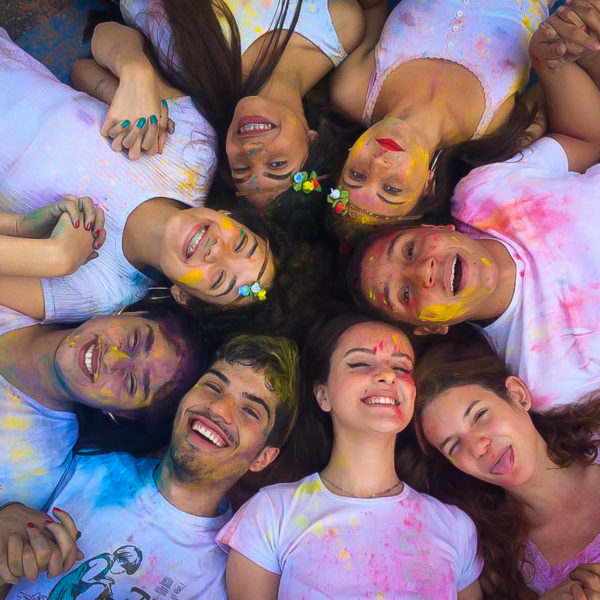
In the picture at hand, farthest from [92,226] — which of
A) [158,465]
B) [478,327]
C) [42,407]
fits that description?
[478,327]

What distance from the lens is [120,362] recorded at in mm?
2236

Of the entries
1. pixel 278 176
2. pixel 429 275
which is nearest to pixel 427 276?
pixel 429 275

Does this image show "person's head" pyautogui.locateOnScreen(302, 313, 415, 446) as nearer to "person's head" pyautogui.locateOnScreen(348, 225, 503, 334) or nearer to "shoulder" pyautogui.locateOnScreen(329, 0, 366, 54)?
"person's head" pyautogui.locateOnScreen(348, 225, 503, 334)

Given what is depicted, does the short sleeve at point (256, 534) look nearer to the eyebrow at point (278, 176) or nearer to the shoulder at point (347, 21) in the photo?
the eyebrow at point (278, 176)

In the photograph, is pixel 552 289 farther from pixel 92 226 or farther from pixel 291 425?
pixel 92 226

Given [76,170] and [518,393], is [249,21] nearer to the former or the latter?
[76,170]

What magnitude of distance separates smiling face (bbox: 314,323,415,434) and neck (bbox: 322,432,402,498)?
0.06 metres

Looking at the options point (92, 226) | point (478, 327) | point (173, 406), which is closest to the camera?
point (92, 226)

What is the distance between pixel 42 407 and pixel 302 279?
1063 millimetres

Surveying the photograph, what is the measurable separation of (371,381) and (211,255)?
70cm

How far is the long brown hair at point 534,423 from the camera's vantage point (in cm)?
236

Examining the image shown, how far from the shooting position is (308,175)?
2.41 metres

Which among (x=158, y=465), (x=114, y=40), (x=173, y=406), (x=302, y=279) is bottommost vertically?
(x=158, y=465)

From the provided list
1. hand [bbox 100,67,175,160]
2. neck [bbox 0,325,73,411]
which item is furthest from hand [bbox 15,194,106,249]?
neck [bbox 0,325,73,411]
